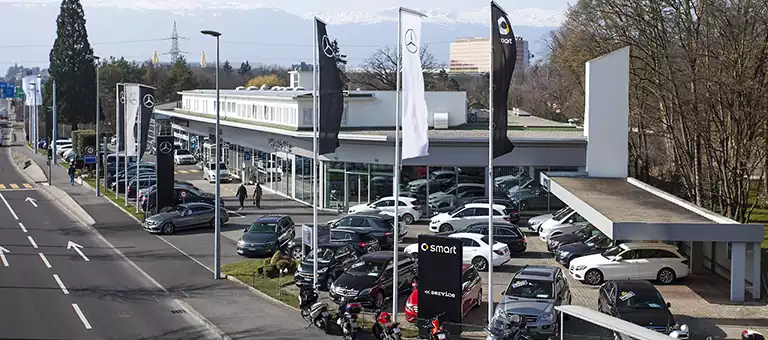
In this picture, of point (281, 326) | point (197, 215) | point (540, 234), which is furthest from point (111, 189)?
point (281, 326)

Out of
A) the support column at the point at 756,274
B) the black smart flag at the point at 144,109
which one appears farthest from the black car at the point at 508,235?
the black smart flag at the point at 144,109

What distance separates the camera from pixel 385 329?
64.1ft

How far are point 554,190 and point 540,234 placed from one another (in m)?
5.20

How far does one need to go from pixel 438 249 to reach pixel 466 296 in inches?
81.5

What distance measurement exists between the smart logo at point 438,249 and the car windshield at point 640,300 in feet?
13.9

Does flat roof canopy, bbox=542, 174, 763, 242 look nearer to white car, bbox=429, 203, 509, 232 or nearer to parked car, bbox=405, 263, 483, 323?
parked car, bbox=405, 263, 483, 323

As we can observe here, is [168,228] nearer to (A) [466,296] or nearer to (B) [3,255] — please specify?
(B) [3,255]

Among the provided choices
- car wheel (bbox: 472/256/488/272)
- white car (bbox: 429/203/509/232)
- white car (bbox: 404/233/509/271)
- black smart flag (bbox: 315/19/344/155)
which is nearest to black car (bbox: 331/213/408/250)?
white car (bbox: 429/203/509/232)

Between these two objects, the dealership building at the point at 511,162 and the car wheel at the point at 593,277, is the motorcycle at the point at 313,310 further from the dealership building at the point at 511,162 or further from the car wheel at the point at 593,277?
the car wheel at the point at 593,277

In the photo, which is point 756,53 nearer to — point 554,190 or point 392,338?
point 554,190

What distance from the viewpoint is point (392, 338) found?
19312 millimetres

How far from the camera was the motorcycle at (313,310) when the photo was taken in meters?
21.2

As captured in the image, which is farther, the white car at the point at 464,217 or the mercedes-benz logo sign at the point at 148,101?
the mercedes-benz logo sign at the point at 148,101

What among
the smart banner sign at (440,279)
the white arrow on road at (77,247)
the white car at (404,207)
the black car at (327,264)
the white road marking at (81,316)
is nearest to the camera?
the smart banner sign at (440,279)
